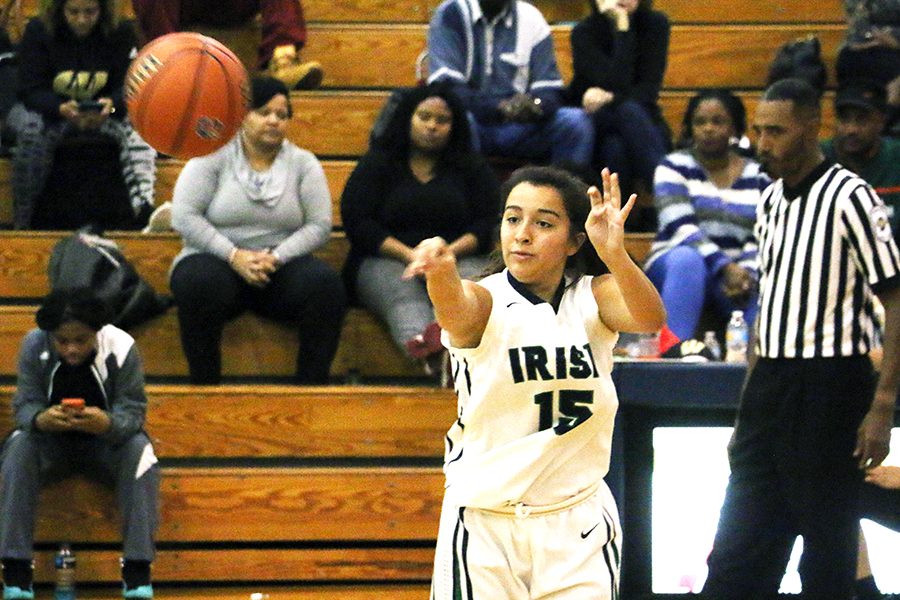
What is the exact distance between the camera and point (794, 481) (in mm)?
4434

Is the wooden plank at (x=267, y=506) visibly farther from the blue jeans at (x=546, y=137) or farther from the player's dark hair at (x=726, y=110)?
the player's dark hair at (x=726, y=110)

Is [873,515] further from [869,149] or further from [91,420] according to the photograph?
[91,420]

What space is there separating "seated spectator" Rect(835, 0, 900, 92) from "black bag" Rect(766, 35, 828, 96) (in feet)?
0.42

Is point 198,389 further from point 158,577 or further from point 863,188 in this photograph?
point 863,188

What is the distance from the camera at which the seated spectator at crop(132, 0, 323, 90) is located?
7883mm

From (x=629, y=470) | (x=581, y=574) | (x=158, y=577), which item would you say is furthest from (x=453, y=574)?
(x=158, y=577)

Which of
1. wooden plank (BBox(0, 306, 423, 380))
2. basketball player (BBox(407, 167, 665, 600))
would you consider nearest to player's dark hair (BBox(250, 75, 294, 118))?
wooden plank (BBox(0, 306, 423, 380))

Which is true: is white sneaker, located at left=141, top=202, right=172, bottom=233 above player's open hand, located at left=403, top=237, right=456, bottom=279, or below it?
above

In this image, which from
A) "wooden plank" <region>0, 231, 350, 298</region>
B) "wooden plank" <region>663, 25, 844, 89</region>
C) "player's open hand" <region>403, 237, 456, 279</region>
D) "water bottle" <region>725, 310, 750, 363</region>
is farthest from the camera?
"wooden plank" <region>663, 25, 844, 89</region>

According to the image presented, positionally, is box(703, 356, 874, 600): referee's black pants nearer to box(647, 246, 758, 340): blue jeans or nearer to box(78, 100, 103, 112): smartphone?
box(647, 246, 758, 340): blue jeans

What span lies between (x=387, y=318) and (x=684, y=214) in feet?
4.58

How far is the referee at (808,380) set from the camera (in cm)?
440

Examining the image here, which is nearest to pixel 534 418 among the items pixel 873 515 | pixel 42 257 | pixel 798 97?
pixel 798 97

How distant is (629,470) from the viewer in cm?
546
